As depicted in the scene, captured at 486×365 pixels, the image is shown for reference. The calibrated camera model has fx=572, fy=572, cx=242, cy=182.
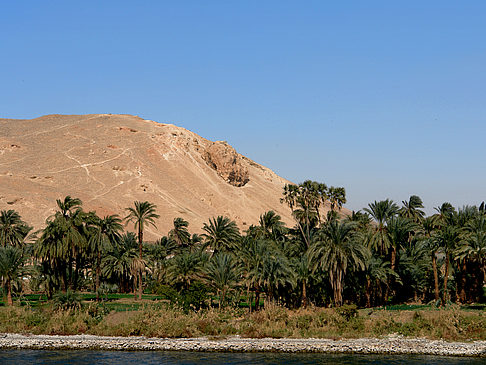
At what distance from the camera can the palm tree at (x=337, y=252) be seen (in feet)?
154

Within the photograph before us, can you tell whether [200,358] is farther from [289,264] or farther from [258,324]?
[289,264]

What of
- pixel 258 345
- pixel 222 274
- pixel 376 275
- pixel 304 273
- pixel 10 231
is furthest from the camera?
pixel 10 231

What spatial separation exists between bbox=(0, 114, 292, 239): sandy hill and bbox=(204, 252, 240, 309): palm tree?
76.9 m

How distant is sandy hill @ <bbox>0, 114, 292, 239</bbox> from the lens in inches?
5153

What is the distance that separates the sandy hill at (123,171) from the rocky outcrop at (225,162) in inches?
12.1

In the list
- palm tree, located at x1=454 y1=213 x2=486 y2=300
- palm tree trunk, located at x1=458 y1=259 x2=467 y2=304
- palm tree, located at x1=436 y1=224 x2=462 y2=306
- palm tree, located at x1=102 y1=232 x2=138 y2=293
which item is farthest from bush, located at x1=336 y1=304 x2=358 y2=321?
palm tree, located at x1=102 y1=232 x2=138 y2=293

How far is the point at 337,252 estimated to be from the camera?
47188mm

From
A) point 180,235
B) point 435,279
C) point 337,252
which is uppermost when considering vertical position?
point 180,235

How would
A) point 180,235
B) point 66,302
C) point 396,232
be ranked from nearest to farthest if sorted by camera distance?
1. point 66,302
2. point 396,232
3. point 180,235

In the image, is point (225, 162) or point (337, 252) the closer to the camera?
point (337, 252)

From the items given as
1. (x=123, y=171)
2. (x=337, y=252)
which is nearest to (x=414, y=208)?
(x=337, y=252)

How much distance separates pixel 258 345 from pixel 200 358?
4.35m

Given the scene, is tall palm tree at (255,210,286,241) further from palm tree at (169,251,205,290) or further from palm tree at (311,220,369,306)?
palm tree at (311,220,369,306)

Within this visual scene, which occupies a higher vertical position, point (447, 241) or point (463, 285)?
point (447, 241)
